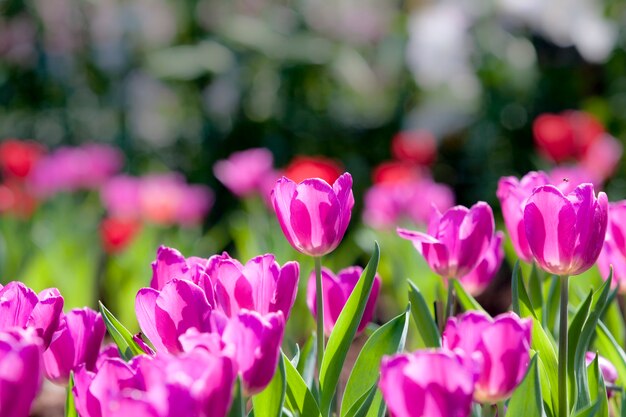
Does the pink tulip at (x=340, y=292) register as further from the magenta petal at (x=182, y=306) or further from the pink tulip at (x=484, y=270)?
the magenta petal at (x=182, y=306)

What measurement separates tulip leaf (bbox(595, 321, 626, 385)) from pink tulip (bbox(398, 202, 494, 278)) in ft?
0.57

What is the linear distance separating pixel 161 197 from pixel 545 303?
1911 millimetres

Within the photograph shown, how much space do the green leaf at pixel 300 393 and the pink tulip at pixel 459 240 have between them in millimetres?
208

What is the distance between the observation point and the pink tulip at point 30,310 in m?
0.80

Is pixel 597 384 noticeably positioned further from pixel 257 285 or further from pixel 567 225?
pixel 257 285

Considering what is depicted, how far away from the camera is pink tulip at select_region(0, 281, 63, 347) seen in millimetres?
803

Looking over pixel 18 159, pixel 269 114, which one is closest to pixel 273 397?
pixel 18 159

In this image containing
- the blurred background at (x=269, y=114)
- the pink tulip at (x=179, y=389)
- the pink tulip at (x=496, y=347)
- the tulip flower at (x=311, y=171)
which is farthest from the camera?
the blurred background at (x=269, y=114)

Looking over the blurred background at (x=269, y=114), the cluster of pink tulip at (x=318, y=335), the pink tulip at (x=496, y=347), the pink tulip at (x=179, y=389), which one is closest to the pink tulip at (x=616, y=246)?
the cluster of pink tulip at (x=318, y=335)

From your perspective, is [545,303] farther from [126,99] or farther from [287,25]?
[126,99]

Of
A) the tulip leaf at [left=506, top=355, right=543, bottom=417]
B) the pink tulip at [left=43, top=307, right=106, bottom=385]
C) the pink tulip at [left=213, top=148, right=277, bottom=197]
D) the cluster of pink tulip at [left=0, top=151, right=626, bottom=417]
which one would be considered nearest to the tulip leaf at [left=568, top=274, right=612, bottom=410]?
the cluster of pink tulip at [left=0, top=151, right=626, bottom=417]

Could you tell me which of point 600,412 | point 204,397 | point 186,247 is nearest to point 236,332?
point 204,397

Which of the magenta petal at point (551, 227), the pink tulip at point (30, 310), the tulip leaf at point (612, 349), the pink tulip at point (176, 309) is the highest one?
the magenta petal at point (551, 227)

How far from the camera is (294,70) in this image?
4035 millimetres
